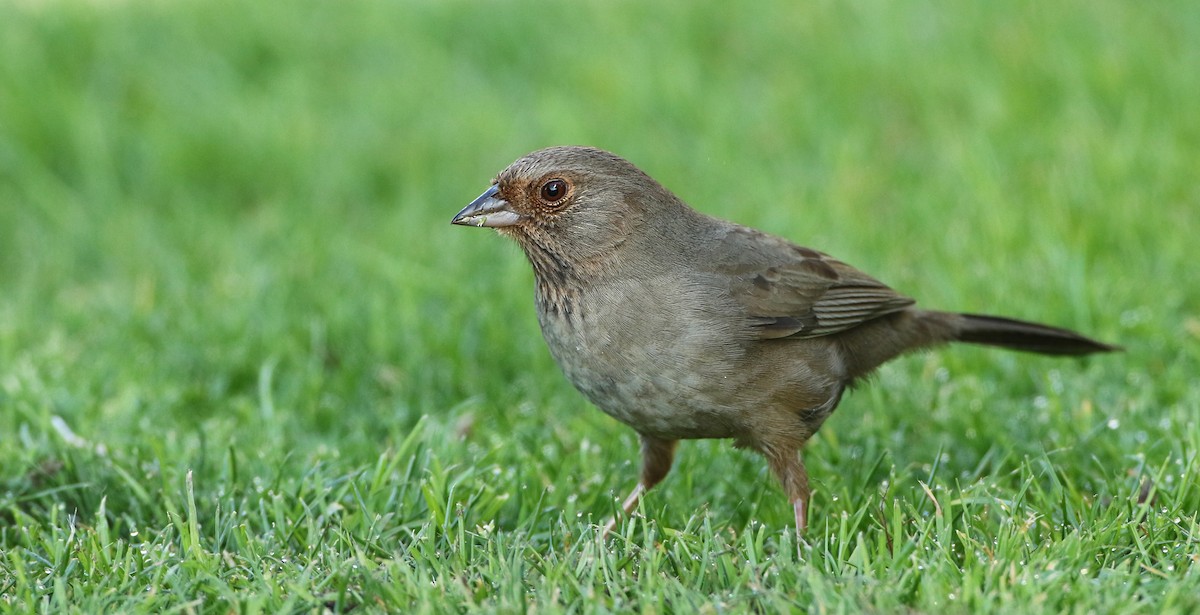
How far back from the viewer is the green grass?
152 inches

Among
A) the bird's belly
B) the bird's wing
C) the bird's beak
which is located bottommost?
the bird's belly

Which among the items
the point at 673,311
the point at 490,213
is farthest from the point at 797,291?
the point at 490,213

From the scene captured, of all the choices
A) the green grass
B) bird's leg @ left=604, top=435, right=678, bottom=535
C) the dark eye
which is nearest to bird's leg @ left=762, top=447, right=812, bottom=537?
the green grass

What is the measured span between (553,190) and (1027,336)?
2.09 m

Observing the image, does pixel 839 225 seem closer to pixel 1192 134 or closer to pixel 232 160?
pixel 1192 134

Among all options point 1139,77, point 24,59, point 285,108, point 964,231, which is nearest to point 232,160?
point 285,108

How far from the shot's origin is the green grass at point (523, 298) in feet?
12.6

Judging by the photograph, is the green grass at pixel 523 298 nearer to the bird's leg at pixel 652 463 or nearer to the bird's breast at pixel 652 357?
the bird's leg at pixel 652 463

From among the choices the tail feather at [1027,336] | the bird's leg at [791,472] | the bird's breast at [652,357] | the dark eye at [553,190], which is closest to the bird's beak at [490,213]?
the dark eye at [553,190]

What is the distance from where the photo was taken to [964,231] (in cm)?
711

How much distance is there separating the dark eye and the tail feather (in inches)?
70.0

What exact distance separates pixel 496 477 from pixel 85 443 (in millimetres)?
1559

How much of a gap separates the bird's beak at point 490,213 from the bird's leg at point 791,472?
1.20 m

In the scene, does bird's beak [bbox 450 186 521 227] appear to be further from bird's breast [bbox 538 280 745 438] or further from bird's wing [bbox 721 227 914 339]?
bird's wing [bbox 721 227 914 339]
